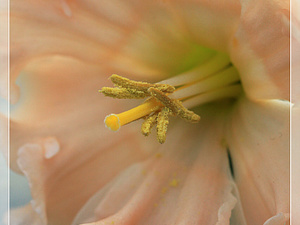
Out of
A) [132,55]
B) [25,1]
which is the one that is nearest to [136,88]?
[132,55]

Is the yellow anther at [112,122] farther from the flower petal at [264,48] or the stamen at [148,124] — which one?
the flower petal at [264,48]

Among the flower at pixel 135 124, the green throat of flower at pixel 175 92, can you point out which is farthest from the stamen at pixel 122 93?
the flower at pixel 135 124

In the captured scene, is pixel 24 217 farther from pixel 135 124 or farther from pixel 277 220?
pixel 277 220

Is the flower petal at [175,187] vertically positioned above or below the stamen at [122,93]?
below

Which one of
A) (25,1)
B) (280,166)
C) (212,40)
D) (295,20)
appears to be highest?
(25,1)

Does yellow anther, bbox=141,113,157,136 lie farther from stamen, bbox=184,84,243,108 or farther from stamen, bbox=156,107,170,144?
stamen, bbox=184,84,243,108

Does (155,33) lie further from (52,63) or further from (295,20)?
(295,20)

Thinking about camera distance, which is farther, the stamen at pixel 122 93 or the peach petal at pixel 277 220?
the stamen at pixel 122 93

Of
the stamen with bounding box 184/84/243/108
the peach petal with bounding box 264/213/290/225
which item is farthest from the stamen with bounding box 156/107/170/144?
the peach petal with bounding box 264/213/290/225
